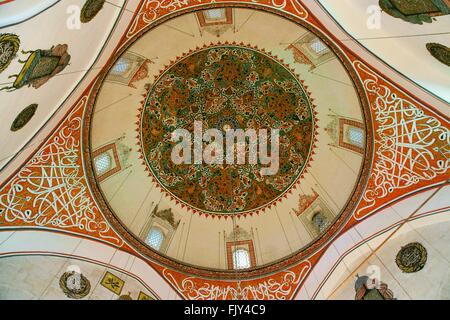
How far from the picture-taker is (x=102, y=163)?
8.56m

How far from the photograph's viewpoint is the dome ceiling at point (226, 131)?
8102 millimetres

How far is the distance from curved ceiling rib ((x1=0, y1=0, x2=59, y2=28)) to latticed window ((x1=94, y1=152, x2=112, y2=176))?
13.6ft

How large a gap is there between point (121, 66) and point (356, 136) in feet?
16.0

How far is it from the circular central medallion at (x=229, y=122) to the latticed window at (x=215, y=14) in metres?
0.89

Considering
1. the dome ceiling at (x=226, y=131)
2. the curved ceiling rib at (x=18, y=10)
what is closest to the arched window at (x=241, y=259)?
the dome ceiling at (x=226, y=131)

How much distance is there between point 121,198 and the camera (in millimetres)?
8961

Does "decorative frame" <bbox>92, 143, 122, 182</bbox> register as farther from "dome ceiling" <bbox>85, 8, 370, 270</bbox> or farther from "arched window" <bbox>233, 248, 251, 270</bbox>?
"arched window" <bbox>233, 248, 251, 270</bbox>

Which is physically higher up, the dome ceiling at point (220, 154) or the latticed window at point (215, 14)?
the latticed window at point (215, 14)

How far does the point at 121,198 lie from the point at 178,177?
154 centimetres

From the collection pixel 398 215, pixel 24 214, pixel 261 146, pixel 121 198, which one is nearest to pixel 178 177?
pixel 121 198

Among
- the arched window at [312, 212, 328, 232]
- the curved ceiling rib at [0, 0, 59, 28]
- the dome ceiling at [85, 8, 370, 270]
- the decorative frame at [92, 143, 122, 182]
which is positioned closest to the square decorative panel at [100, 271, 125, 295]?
the dome ceiling at [85, 8, 370, 270]

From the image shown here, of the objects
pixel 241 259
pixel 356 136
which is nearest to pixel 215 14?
pixel 356 136

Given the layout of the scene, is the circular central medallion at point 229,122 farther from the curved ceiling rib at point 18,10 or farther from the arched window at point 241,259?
the curved ceiling rib at point 18,10

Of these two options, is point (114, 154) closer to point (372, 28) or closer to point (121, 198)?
point (121, 198)
